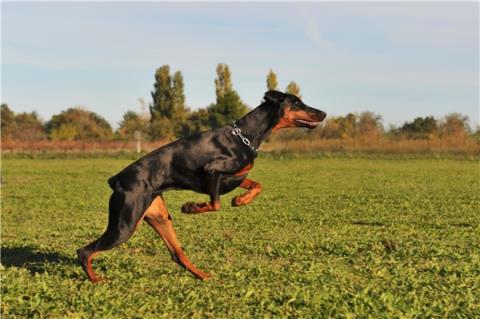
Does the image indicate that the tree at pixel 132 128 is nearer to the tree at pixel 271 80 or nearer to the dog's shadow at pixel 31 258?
the tree at pixel 271 80

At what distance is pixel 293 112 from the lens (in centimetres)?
705

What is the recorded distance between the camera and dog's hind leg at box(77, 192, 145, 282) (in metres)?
6.41

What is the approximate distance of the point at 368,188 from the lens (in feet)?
63.9

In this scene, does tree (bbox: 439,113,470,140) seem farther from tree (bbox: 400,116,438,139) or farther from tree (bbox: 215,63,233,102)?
tree (bbox: 215,63,233,102)

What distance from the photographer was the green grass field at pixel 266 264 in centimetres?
539

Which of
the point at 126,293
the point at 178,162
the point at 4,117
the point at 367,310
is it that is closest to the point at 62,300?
the point at 126,293

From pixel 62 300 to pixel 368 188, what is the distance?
1504 centimetres

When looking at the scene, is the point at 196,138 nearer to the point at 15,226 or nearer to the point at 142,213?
the point at 142,213

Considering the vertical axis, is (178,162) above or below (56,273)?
above

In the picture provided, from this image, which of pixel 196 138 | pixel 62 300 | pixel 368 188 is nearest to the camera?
pixel 62 300

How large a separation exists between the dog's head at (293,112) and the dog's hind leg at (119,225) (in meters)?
1.95

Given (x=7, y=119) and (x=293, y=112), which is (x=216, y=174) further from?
(x=7, y=119)

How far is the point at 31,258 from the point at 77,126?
68.3m

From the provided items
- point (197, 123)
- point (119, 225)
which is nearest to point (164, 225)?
point (119, 225)
